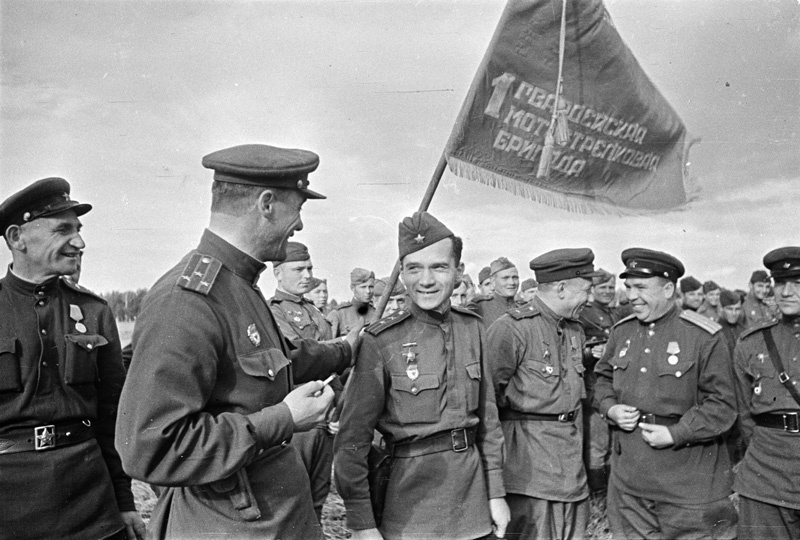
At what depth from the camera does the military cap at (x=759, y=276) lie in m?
10.5

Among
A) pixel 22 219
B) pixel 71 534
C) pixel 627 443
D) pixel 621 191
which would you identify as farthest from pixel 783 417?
pixel 22 219

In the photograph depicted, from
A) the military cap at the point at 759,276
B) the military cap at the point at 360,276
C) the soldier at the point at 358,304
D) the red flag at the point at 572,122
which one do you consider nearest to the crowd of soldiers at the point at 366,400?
the red flag at the point at 572,122

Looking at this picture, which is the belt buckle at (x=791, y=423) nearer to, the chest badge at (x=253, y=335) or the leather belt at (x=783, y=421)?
the leather belt at (x=783, y=421)

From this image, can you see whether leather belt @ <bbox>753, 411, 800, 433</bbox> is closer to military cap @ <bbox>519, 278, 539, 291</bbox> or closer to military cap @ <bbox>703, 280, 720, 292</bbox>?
military cap @ <bbox>519, 278, 539, 291</bbox>

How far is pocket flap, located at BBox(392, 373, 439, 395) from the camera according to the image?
3.14 m

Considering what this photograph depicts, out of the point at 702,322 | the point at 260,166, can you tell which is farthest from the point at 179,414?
the point at 702,322

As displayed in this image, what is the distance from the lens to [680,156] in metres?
5.46

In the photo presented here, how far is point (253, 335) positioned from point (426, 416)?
129 centimetres

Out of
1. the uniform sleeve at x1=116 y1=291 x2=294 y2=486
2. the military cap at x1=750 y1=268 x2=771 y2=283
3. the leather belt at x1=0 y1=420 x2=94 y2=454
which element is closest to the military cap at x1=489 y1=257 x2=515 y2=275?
the military cap at x1=750 y1=268 x2=771 y2=283

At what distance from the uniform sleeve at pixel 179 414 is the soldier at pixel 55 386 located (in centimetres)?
137

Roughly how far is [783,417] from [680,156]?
2392 mm

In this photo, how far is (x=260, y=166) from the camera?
216cm

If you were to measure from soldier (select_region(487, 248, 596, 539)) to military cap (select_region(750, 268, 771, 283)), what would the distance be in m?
7.59

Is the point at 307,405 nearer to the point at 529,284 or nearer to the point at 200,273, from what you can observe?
the point at 200,273
